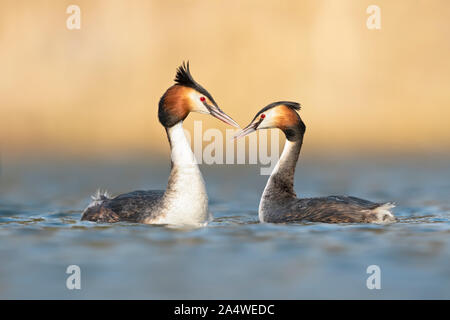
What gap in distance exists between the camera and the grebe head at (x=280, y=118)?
36.5 ft

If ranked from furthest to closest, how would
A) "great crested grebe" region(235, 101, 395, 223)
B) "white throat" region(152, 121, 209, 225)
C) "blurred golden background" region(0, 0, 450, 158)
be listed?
"blurred golden background" region(0, 0, 450, 158) → "great crested grebe" region(235, 101, 395, 223) → "white throat" region(152, 121, 209, 225)

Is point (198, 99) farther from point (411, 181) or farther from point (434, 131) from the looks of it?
point (434, 131)

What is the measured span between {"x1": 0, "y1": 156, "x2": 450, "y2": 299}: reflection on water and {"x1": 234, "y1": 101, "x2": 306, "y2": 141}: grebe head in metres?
1.28

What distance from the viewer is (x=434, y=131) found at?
2938cm

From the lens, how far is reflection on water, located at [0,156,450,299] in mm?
7613

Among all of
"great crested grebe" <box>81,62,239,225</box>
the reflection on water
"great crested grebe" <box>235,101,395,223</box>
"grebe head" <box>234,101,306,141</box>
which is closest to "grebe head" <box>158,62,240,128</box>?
"great crested grebe" <box>81,62,239,225</box>

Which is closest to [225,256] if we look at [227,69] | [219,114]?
[219,114]

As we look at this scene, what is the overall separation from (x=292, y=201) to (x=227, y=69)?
813 inches

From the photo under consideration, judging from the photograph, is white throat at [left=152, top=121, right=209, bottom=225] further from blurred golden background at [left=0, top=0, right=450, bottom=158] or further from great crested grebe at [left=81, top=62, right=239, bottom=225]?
blurred golden background at [left=0, top=0, right=450, bottom=158]

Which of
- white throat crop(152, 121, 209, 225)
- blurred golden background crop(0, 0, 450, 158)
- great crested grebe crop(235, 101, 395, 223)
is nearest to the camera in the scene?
white throat crop(152, 121, 209, 225)

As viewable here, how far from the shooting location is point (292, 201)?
11.0m
